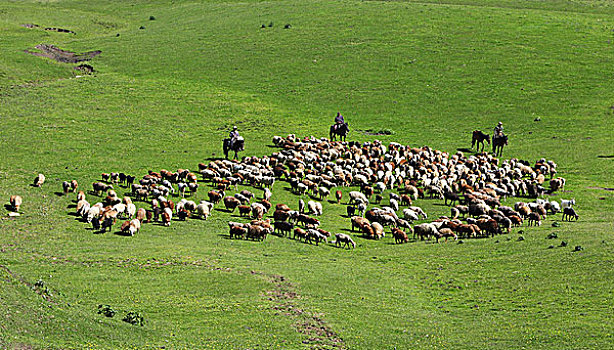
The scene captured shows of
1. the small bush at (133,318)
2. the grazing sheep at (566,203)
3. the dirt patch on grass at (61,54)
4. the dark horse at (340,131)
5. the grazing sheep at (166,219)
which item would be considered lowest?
the small bush at (133,318)

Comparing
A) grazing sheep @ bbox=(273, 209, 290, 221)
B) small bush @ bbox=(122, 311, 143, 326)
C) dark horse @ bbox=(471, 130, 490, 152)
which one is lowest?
small bush @ bbox=(122, 311, 143, 326)

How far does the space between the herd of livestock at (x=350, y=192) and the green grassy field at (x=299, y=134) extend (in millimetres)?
1171

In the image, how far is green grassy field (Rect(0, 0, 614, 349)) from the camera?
21641 mm

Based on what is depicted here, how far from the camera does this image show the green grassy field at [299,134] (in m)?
21.6

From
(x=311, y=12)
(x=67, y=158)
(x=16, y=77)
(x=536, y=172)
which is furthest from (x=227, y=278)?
(x=311, y=12)

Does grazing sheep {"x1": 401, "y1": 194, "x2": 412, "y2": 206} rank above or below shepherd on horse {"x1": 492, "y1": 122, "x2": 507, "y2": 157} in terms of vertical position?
below

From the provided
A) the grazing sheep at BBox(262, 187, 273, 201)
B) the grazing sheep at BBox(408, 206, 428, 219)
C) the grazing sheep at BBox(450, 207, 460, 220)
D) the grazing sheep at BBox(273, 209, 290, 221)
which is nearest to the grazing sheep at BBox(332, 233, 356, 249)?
the grazing sheep at BBox(273, 209, 290, 221)

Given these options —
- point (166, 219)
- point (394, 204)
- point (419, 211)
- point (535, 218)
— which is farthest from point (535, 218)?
point (166, 219)

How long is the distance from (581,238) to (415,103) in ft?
134

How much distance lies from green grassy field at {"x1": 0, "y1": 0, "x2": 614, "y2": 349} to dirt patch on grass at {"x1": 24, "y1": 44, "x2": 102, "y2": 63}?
175cm

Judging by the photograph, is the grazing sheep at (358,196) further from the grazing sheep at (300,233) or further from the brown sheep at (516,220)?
the brown sheep at (516,220)

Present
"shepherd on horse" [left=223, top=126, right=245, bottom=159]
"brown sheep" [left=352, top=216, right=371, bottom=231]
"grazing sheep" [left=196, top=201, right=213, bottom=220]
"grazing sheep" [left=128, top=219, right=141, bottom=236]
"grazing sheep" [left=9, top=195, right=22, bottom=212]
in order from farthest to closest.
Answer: "shepherd on horse" [left=223, top=126, right=245, bottom=159] < "grazing sheep" [left=196, top=201, right=213, bottom=220] < "brown sheep" [left=352, top=216, right=371, bottom=231] < "grazing sheep" [left=9, top=195, right=22, bottom=212] < "grazing sheep" [left=128, top=219, right=141, bottom=236]

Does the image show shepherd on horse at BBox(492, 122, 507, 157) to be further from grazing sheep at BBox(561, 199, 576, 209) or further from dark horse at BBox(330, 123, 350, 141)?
grazing sheep at BBox(561, 199, 576, 209)

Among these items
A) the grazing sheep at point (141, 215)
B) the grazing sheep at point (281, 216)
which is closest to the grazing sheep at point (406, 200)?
the grazing sheep at point (281, 216)
